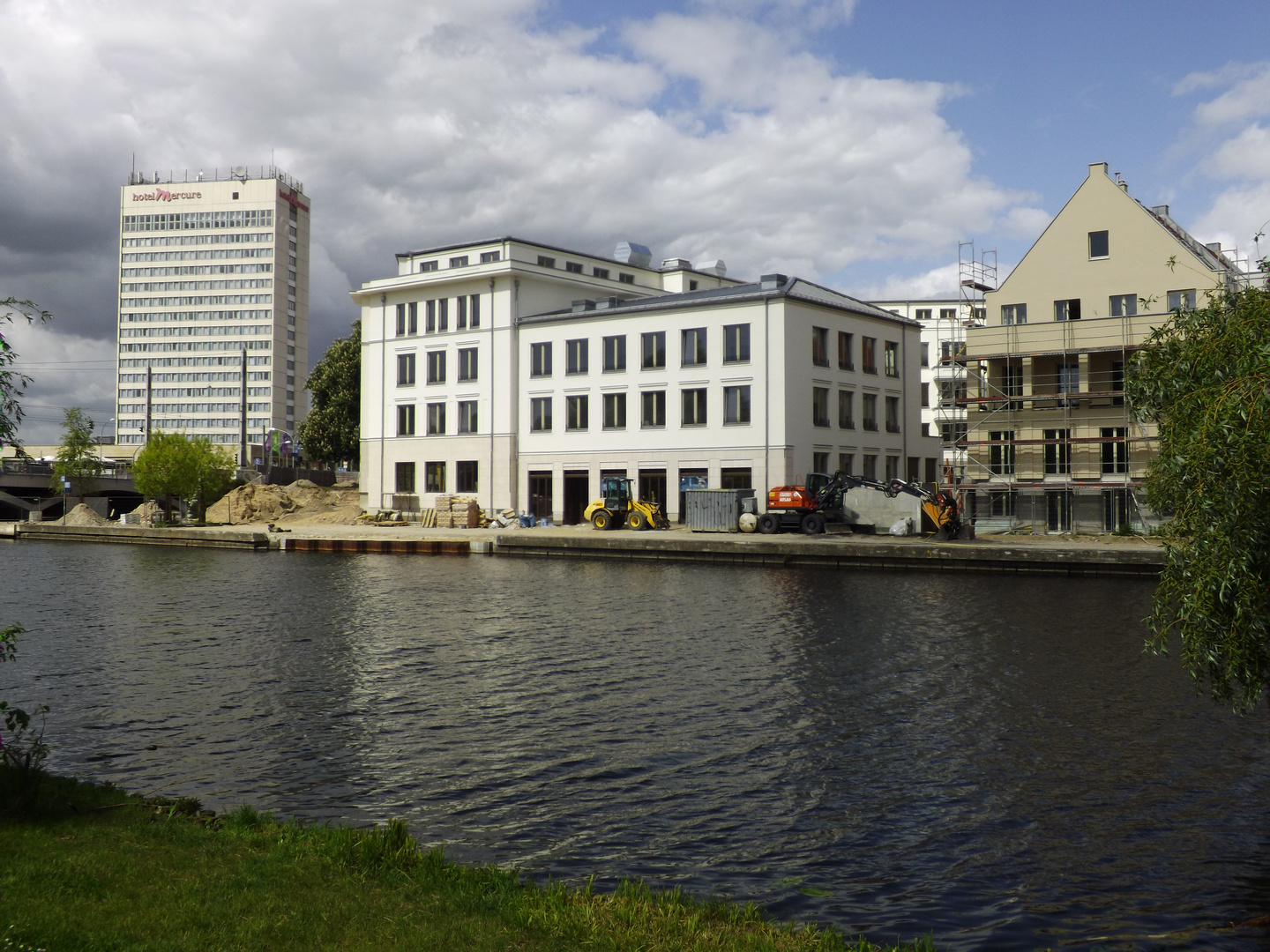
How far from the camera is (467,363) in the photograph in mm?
68438

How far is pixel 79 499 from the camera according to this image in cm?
9044

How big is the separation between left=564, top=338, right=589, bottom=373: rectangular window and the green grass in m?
54.7

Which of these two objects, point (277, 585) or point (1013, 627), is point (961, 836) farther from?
point (277, 585)

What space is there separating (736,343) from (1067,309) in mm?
16785

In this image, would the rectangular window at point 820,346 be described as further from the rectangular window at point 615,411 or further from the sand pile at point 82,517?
the sand pile at point 82,517

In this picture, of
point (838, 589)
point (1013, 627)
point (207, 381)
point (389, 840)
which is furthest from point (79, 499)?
point (207, 381)

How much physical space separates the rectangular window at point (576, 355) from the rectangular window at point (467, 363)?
7.42m

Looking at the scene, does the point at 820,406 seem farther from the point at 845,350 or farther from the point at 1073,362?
the point at 1073,362

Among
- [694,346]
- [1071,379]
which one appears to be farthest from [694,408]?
[1071,379]

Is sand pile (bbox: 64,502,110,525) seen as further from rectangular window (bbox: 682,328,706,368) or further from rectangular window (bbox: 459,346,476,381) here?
rectangular window (bbox: 682,328,706,368)

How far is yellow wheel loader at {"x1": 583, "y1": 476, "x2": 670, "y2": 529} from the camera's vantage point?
5538 cm

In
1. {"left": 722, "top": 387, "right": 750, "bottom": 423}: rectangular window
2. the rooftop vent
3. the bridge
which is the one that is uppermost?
the rooftop vent

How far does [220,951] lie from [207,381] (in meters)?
199

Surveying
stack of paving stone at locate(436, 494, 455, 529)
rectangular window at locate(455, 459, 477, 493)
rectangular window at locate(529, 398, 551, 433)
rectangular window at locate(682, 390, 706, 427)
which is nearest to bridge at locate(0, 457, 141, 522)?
rectangular window at locate(455, 459, 477, 493)
